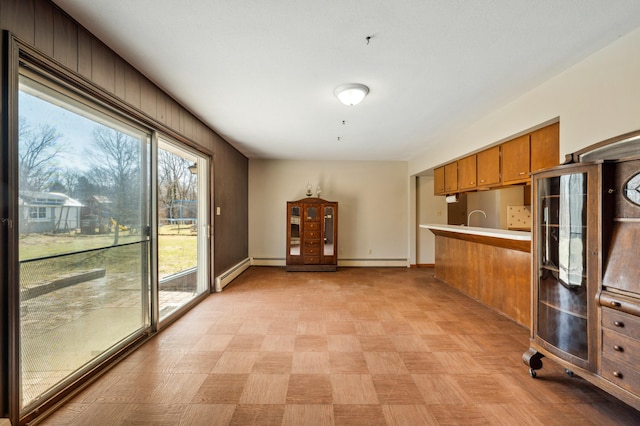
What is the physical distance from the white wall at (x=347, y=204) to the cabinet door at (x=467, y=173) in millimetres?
1981

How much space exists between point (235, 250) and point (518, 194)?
5850 millimetres

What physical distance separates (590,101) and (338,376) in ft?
9.49

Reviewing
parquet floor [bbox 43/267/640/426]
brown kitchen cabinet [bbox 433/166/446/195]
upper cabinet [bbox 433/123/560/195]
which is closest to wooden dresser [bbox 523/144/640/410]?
parquet floor [bbox 43/267/640/426]

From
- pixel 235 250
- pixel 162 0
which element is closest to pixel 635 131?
pixel 162 0

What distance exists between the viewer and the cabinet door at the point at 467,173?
409cm

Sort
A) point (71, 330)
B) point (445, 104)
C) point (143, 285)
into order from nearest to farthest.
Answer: point (71, 330) → point (143, 285) → point (445, 104)

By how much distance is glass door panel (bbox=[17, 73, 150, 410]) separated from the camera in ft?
5.27

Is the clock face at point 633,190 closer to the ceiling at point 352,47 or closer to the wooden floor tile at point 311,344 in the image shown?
the ceiling at point 352,47

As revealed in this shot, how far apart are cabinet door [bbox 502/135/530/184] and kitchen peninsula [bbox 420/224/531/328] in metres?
0.66

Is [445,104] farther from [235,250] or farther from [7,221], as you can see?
[235,250]

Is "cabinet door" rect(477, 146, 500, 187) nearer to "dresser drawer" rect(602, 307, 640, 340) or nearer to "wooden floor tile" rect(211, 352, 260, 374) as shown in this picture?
"dresser drawer" rect(602, 307, 640, 340)

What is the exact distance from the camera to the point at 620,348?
1600 millimetres

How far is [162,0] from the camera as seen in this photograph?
1.57 m

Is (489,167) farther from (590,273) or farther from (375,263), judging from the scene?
(375,263)
